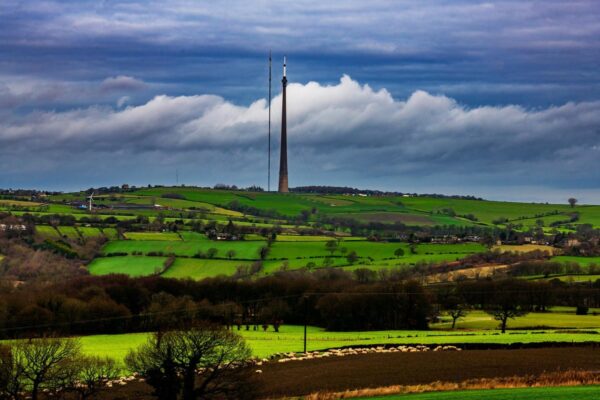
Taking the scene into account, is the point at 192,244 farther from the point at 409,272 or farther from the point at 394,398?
the point at 394,398

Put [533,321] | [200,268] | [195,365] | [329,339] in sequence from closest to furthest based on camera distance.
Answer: [195,365] < [329,339] < [533,321] < [200,268]

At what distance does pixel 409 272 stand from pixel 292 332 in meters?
39.3

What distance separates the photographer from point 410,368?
207 feet

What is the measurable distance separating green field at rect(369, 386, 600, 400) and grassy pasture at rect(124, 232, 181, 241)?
12532cm

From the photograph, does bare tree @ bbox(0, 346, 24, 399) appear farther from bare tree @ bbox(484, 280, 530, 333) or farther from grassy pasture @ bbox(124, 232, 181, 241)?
grassy pasture @ bbox(124, 232, 181, 241)

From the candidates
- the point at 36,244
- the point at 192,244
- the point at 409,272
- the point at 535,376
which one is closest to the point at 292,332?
the point at 409,272

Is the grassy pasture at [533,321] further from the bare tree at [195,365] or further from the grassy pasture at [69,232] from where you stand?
the grassy pasture at [69,232]

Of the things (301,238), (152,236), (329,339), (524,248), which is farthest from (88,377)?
(524,248)

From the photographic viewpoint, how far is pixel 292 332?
102688 millimetres

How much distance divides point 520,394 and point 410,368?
18018mm

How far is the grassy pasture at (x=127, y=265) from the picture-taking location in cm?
14700

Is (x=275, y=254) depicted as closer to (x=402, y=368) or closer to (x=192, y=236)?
(x=192, y=236)

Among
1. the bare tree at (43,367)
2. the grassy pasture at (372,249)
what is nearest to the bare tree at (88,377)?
the bare tree at (43,367)

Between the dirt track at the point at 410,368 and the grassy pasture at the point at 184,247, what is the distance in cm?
8664
